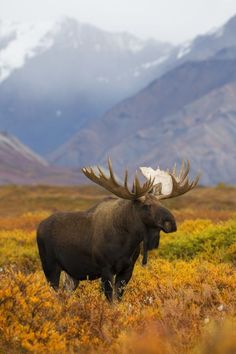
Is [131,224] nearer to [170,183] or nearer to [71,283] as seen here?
[170,183]

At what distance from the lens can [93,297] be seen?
820 centimetres

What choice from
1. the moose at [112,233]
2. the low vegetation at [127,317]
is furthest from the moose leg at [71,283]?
the low vegetation at [127,317]

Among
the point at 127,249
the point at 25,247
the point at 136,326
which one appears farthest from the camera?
the point at 25,247

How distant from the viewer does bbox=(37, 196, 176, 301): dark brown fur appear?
9.48 meters

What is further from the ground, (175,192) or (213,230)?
(175,192)

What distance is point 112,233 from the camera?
31.9 ft

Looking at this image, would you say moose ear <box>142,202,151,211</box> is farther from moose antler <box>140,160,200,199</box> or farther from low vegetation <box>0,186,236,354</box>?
low vegetation <box>0,186,236,354</box>

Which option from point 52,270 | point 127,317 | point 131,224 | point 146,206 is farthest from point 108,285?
point 127,317

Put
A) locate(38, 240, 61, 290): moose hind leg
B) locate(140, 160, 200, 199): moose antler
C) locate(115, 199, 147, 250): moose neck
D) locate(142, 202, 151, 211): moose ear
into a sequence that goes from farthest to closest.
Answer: locate(38, 240, 61, 290): moose hind leg < locate(140, 160, 200, 199): moose antler < locate(115, 199, 147, 250): moose neck < locate(142, 202, 151, 211): moose ear

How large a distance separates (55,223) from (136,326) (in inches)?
172

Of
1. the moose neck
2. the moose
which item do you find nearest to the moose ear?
the moose

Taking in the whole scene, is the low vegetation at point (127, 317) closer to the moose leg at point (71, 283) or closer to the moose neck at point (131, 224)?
the moose leg at point (71, 283)

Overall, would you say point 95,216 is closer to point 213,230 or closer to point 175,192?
point 175,192

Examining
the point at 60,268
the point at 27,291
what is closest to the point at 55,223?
the point at 60,268
